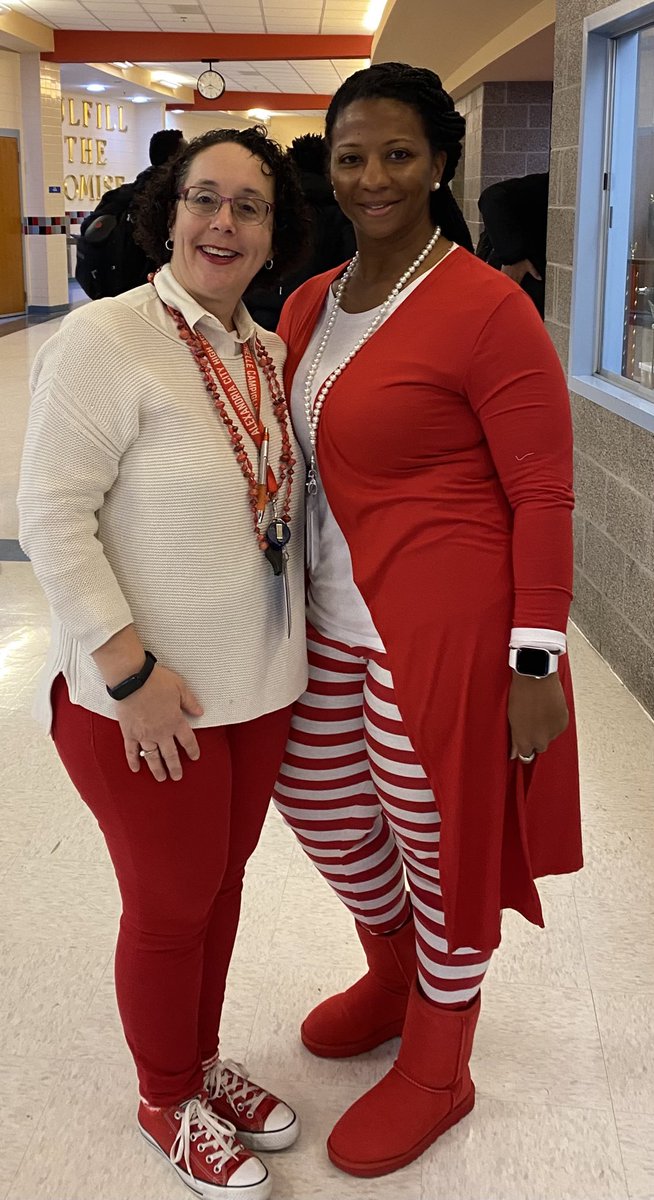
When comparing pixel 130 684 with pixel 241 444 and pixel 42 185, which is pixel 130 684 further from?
pixel 42 185

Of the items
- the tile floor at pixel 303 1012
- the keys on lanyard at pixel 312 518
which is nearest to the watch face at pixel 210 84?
the tile floor at pixel 303 1012

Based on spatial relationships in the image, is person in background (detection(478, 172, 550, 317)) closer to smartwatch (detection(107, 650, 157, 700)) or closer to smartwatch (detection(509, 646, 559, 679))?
smartwatch (detection(509, 646, 559, 679))

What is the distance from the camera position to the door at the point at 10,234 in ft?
48.8

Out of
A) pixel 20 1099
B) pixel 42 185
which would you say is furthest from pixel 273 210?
pixel 42 185

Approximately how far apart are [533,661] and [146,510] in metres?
0.50

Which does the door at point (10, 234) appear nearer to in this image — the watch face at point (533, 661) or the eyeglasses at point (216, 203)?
the eyeglasses at point (216, 203)

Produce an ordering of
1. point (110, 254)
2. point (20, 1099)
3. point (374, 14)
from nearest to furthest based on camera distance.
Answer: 1. point (20, 1099)
2. point (110, 254)
3. point (374, 14)

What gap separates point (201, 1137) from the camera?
5.13 feet

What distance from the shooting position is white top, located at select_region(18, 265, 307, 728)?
1.28 meters

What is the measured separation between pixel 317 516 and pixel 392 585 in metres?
0.16

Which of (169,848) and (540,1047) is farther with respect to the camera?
(540,1047)

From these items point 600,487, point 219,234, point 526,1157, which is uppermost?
point 219,234

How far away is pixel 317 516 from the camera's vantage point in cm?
153

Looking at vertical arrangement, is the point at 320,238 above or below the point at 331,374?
above
